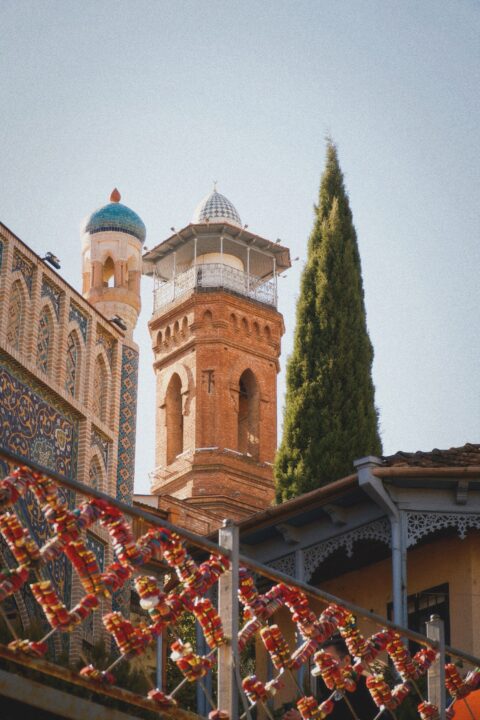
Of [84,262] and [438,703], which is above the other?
[84,262]

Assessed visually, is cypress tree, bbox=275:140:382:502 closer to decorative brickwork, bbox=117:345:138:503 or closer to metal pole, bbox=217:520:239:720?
decorative brickwork, bbox=117:345:138:503

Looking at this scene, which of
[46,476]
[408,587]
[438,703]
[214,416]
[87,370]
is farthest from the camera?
[214,416]

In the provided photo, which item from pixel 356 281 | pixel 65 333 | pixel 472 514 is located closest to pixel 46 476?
pixel 472 514

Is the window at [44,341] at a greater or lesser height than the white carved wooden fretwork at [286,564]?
greater

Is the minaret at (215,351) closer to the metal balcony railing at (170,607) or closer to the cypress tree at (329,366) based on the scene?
the cypress tree at (329,366)

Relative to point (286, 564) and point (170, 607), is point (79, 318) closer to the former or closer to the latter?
point (286, 564)

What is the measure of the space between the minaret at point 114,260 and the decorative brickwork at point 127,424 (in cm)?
307

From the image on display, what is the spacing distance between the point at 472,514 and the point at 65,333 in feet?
17.4

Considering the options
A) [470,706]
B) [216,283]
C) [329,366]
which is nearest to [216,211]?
[216,283]

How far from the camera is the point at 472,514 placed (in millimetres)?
14047

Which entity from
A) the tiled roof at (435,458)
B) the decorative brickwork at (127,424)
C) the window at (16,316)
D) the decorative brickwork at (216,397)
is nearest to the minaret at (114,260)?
the decorative brickwork at (127,424)

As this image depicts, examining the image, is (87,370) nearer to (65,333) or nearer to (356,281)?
(65,333)

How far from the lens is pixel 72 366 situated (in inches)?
668

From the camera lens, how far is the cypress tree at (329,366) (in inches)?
969
